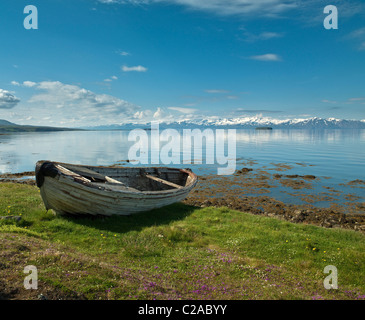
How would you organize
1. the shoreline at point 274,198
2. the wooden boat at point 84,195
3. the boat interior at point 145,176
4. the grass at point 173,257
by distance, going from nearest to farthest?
the grass at point 173,257, the wooden boat at point 84,195, the shoreline at point 274,198, the boat interior at point 145,176

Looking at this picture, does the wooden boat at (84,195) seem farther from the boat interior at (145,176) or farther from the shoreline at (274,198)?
the shoreline at (274,198)

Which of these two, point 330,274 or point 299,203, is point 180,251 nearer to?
point 330,274

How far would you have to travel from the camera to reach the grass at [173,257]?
755 cm

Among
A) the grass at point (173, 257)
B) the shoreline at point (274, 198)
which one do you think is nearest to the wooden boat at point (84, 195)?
the grass at point (173, 257)

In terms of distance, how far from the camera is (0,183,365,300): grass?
7.55 metres

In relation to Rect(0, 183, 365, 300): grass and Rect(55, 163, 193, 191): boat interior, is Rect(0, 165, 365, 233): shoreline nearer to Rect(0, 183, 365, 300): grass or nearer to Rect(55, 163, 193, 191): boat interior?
Rect(55, 163, 193, 191): boat interior

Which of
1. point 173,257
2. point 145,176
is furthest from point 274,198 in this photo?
point 173,257

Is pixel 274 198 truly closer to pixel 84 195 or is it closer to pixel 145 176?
pixel 145 176

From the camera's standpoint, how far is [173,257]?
35.2 ft

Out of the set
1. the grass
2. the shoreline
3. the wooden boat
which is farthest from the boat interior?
the grass

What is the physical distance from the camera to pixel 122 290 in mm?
7227
